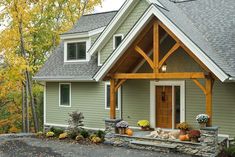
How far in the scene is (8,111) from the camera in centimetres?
2773

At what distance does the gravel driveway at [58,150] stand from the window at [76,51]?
4834mm

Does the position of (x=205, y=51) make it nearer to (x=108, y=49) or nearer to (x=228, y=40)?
(x=228, y=40)

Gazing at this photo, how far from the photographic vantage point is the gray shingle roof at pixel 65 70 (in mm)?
16031

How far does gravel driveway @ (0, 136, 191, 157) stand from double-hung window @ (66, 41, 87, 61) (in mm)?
4823

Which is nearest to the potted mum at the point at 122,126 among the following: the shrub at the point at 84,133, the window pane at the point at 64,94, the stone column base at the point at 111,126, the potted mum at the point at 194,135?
the stone column base at the point at 111,126

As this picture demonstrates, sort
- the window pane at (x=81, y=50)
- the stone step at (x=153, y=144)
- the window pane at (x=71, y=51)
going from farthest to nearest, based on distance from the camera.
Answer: the window pane at (x=71, y=51) < the window pane at (x=81, y=50) < the stone step at (x=153, y=144)

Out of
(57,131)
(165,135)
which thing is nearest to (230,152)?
(165,135)

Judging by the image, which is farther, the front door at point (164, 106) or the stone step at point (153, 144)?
the front door at point (164, 106)

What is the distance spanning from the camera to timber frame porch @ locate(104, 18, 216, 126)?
37.5ft

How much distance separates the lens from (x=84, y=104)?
53.8 feet

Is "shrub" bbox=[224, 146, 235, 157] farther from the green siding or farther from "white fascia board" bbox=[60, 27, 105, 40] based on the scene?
"white fascia board" bbox=[60, 27, 105, 40]

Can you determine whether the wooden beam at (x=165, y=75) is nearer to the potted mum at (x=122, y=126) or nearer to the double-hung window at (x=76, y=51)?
the potted mum at (x=122, y=126)

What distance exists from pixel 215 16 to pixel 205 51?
4.45 meters

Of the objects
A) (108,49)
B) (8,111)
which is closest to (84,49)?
(108,49)
